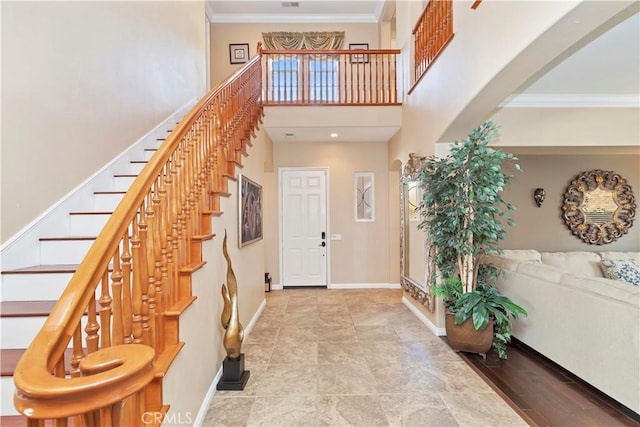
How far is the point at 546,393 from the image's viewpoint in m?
2.40

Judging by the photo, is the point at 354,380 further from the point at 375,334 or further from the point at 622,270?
the point at 622,270

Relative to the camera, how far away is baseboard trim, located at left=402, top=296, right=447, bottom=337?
3527 mm

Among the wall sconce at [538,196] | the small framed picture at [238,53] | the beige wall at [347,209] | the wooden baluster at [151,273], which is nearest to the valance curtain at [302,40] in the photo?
the small framed picture at [238,53]

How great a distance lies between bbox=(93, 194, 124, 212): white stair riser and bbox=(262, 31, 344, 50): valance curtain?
519 centimetres

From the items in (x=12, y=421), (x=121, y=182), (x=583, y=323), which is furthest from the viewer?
(x=121, y=182)

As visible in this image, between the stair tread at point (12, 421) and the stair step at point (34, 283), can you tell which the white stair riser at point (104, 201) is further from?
the stair tread at point (12, 421)

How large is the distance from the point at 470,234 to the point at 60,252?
11.1 feet

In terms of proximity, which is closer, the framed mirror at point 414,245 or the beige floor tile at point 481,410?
the beige floor tile at point 481,410

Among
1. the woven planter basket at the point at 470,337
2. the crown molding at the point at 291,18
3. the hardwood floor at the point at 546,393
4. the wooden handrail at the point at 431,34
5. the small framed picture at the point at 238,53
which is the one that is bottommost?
the hardwood floor at the point at 546,393

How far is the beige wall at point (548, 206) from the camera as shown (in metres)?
5.27

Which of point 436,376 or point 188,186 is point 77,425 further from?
point 436,376

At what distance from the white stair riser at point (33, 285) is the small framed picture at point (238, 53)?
5991 millimetres

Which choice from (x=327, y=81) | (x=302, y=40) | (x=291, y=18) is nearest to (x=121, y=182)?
(x=327, y=81)

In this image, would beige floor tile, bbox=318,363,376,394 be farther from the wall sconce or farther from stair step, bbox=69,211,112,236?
the wall sconce
